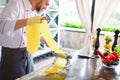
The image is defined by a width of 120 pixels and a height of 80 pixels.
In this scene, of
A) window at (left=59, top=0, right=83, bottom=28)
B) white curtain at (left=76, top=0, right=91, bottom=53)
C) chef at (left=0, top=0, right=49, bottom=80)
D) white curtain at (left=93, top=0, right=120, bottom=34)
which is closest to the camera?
chef at (left=0, top=0, right=49, bottom=80)

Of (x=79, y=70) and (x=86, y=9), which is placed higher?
(x=86, y=9)

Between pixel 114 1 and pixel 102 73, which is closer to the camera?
pixel 102 73

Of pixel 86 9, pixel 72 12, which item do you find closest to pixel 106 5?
pixel 86 9

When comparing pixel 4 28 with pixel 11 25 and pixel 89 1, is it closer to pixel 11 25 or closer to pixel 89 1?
pixel 11 25

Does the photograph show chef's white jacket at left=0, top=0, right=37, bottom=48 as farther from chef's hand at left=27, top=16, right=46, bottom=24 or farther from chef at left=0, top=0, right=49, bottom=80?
chef's hand at left=27, top=16, right=46, bottom=24

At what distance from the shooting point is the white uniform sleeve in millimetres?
1205

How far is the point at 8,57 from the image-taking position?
1.43 m

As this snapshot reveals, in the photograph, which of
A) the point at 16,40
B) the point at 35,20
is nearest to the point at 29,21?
the point at 35,20

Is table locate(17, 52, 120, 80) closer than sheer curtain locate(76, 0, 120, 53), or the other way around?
table locate(17, 52, 120, 80)

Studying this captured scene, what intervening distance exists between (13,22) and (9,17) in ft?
0.28

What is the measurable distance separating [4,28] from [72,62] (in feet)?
1.85

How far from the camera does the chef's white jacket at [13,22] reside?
47.8 inches

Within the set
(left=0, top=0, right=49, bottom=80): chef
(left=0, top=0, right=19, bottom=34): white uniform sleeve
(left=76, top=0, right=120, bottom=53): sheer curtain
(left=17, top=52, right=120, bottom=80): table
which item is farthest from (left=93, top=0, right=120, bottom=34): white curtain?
(left=0, top=0, right=19, bottom=34): white uniform sleeve

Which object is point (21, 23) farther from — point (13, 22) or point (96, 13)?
point (96, 13)
